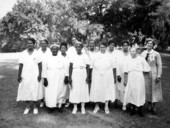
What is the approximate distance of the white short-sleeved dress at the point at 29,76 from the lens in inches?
254

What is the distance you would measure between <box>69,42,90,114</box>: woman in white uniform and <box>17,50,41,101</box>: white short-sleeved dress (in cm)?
111

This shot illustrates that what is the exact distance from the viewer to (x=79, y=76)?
263 inches

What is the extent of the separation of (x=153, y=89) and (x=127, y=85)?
85cm

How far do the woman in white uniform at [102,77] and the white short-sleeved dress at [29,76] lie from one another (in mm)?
1840

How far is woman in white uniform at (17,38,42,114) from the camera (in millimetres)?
6457

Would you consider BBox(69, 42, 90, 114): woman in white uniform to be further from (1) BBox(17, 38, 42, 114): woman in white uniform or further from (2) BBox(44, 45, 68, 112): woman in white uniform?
(1) BBox(17, 38, 42, 114): woman in white uniform

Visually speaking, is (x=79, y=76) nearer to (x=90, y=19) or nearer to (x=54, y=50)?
(x=54, y=50)

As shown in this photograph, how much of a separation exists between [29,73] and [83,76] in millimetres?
1715

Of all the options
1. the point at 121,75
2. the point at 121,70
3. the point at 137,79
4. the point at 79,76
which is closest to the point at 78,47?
the point at 79,76

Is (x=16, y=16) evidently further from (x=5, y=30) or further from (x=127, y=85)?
(x=127, y=85)

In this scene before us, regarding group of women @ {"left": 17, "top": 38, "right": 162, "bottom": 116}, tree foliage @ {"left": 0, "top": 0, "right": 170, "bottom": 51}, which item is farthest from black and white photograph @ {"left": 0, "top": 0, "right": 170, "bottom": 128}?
tree foliage @ {"left": 0, "top": 0, "right": 170, "bottom": 51}

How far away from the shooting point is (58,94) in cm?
672

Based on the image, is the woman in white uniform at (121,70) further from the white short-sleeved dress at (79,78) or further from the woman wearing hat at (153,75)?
the white short-sleeved dress at (79,78)

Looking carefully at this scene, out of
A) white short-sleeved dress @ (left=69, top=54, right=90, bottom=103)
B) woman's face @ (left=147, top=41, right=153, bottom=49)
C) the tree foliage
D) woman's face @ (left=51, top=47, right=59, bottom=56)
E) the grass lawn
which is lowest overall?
the grass lawn
